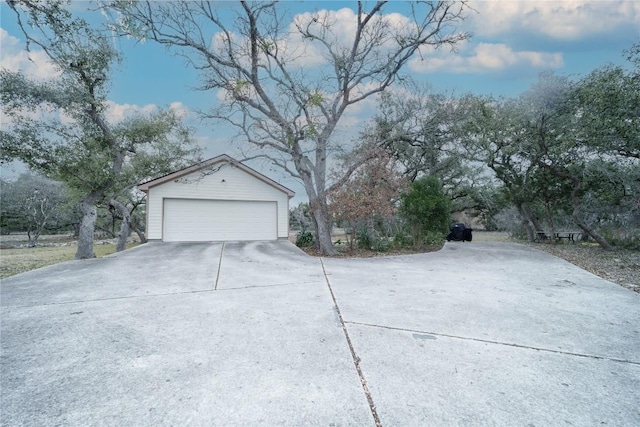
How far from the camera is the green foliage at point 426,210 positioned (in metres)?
10.6

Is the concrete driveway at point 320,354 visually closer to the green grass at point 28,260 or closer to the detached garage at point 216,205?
the green grass at point 28,260

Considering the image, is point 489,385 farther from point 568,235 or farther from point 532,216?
point 568,235

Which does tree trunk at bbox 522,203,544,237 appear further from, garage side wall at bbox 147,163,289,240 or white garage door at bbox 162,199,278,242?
white garage door at bbox 162,199,278,242

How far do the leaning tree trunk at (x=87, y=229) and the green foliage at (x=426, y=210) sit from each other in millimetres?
10061

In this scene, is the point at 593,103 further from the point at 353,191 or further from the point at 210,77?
the point at 210,77

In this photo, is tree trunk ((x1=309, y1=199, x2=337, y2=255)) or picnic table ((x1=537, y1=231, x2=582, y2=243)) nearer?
tree trunk ((x1=309, y1=199, x2=337, y2=255))

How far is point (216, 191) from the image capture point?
1326 cm

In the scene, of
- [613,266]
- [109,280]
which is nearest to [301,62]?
[109,280]

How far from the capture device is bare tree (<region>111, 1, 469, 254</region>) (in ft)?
30.2

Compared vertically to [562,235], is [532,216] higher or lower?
higher

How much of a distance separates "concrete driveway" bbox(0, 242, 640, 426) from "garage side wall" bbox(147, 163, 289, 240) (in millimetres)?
7683

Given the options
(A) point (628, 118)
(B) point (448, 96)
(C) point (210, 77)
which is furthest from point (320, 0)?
(A) point (628, 118)

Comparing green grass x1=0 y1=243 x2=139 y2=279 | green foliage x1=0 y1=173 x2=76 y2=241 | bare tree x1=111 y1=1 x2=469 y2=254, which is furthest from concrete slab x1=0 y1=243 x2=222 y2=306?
green foliage x1=0 y1=173 x2=76 y2=241

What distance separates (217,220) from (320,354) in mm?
11518
